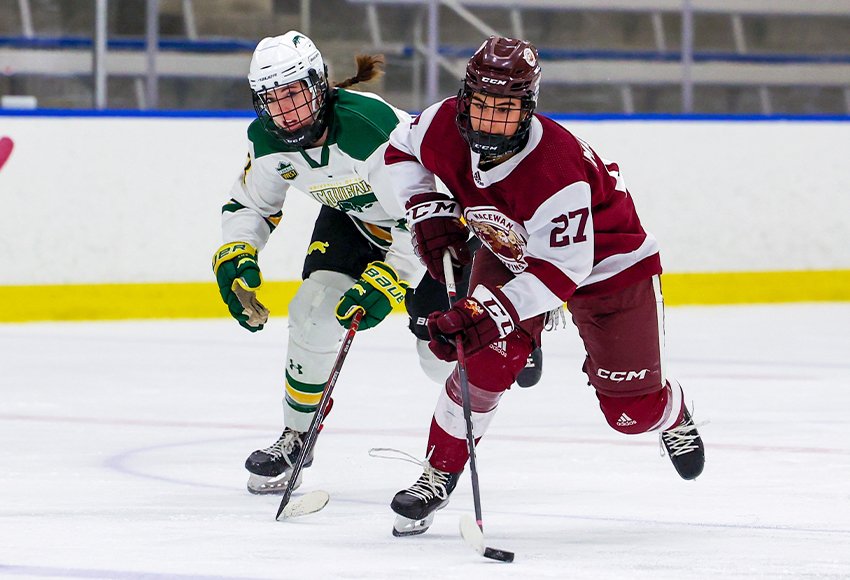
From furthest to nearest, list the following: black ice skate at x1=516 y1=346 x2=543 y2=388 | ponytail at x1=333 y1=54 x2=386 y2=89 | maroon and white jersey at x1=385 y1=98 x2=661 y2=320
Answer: black ice skate at x1=516 y1=346 x2=543 y2=388 < ponytail at x1=333 y1=54 x2=386 y2=89 < maroon and white jersey at x1=385 y1=98 x2=661 y2=320

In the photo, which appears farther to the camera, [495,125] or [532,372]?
[532,372]

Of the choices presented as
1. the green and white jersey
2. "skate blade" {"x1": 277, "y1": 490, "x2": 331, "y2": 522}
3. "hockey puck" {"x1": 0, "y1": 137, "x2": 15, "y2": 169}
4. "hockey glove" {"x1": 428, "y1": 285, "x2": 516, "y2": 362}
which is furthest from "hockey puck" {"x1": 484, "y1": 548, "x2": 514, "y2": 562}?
"hockey puck" {"x1": 0, "y1": 137, "x2": 15, "y2": 169}

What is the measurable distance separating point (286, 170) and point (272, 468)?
68 cm

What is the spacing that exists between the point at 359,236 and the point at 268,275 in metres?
3.06

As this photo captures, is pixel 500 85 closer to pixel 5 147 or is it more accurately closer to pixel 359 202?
pixel 359 202

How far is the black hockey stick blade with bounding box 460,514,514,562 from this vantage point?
211 cm

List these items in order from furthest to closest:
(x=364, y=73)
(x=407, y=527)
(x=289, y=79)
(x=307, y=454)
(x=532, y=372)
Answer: (x=532, y=372) < (x=364, y=73) < (x=307, y=454) < (x=289, y=79) < (x=407, y=527)

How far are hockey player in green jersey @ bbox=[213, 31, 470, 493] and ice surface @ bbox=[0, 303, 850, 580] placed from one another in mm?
291

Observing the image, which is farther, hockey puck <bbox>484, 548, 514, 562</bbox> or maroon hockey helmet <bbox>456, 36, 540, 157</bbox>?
maroon hockey helmet <bbox>456, 36, 540, 157</bbox>

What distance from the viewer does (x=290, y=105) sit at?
2654mm

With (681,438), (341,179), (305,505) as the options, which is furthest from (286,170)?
(681,438)

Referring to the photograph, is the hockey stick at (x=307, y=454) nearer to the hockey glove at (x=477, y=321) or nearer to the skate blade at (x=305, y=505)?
the skate blade at (x=305, y=505)

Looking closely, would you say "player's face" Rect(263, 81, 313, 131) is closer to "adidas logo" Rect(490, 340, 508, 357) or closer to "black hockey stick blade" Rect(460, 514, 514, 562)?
"adidas logo" Rect(490, 340, 508, 357)

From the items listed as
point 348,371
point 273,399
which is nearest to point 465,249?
point 273,399
